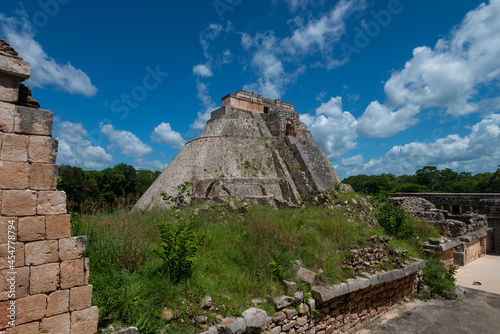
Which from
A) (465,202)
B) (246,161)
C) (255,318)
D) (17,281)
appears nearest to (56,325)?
(17,281)

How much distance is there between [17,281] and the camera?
2.48 metres

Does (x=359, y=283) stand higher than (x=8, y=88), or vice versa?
(x=8, y=88)

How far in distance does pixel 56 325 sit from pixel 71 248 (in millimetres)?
809

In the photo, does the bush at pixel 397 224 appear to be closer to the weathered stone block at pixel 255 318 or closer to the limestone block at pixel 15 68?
the weathered stone block at pixel 255 318

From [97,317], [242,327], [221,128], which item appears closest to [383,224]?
[242,327]

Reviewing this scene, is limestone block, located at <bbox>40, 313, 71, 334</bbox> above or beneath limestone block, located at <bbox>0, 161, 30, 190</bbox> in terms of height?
beneath

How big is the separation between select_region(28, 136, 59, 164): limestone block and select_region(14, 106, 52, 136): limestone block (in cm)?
8

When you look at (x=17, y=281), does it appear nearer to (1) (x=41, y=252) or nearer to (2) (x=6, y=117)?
(1) (x=41, y=252)

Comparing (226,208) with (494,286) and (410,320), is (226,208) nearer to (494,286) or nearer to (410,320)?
(410,320)

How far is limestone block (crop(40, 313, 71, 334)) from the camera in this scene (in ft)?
8.48

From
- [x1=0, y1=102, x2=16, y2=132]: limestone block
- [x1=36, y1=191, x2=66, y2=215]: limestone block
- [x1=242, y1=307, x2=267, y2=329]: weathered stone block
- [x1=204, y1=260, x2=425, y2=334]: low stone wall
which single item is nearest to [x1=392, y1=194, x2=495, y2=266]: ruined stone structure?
[x1=204, y1=260, x2=425, y2=334]: low stone wall

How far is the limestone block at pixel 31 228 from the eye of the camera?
2531 mm

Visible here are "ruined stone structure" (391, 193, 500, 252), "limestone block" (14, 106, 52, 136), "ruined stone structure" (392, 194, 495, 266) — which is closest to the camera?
"limestone block" (14, 106, 52, 136)

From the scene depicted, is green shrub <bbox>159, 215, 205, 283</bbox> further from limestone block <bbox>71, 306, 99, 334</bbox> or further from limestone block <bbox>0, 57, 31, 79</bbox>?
limestone block <bbox>0, 57, 31, 79</bbox>
